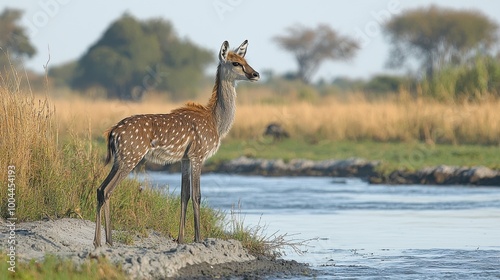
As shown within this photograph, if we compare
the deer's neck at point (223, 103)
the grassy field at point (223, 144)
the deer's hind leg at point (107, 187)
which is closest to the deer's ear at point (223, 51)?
the deer's neck at point (223, 103)

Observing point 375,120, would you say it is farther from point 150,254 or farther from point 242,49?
point 150,254

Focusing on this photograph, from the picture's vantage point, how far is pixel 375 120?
3084cm

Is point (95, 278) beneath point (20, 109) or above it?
beneath

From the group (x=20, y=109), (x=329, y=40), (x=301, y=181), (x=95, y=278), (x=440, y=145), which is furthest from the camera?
(x=329, y=40)

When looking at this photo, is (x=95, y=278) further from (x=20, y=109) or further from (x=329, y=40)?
(x=329, y=40)

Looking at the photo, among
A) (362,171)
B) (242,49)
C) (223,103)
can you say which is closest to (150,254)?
(223,103)

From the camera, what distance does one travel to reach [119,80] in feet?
216

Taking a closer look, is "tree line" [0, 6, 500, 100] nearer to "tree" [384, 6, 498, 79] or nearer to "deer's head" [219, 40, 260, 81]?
"tree" [384, 6, 498, 79]

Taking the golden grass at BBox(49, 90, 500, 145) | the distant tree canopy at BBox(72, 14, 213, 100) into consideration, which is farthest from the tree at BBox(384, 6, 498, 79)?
the golden grass at BBox(49, 90, 500, 145)

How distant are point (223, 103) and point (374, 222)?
4.46m

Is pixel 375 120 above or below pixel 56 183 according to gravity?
above

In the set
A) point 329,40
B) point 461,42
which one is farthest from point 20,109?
point 329,40

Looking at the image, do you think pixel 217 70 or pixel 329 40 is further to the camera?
pixel 329 40

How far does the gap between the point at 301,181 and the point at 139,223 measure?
1181cm
